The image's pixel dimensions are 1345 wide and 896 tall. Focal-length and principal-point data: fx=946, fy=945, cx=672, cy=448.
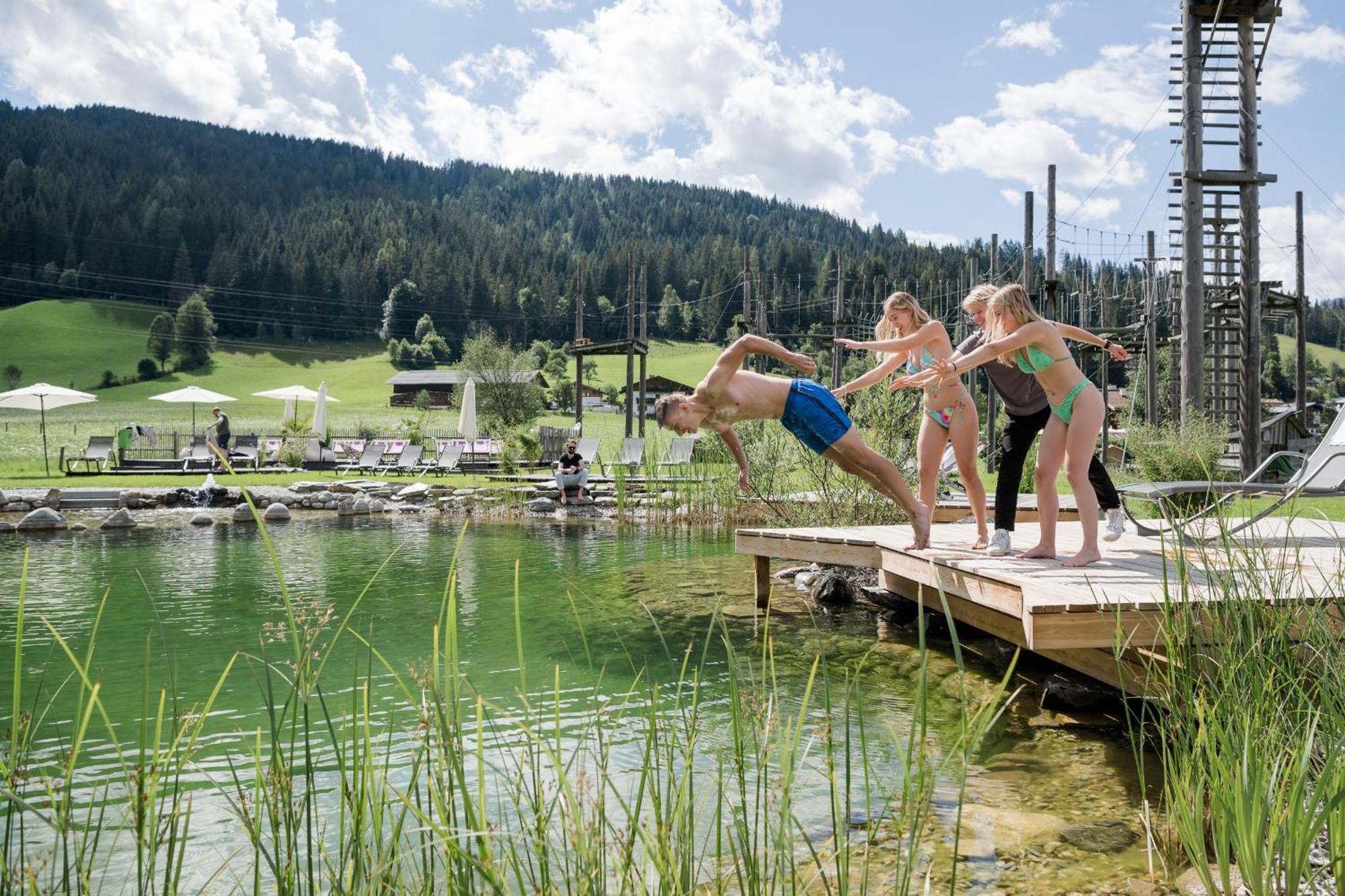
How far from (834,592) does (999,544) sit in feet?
9.34

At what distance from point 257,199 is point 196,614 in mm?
120454

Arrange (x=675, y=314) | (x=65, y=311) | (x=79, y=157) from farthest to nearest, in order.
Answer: (x=79, y=157), (x=675, y=314), (x=65, y=311)

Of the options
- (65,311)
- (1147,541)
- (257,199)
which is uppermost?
(257,199)

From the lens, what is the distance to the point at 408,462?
70.5 ft

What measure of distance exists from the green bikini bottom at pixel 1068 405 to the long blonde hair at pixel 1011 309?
0.94 ft

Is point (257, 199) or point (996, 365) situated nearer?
point (996, 365)

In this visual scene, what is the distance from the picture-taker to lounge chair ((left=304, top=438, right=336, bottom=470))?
2266cm

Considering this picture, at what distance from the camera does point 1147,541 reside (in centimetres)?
579

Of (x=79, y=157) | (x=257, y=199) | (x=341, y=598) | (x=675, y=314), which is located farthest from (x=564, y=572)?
(x=257, y=199)

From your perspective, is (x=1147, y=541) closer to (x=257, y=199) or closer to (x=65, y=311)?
(x=65, y=311)

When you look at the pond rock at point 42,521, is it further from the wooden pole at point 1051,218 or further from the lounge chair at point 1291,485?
the wooden pole at point 1051,218

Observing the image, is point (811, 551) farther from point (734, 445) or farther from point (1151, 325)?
point (1151, 325)

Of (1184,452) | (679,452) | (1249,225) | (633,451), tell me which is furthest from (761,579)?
(633,451)

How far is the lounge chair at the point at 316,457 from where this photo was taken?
892 inches
